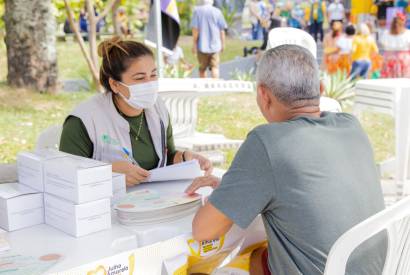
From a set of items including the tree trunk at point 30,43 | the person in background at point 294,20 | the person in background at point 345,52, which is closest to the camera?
the tree trunk at point 30,43

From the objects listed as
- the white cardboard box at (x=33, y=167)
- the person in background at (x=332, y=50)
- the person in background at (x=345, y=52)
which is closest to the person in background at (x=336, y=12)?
the person in background at (x=332, y=50)

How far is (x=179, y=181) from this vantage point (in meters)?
2.26

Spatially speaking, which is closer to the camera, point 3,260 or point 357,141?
point 3,260

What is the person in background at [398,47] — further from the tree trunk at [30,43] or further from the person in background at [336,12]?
the tree trunk at [30,43]

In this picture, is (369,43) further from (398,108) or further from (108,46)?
(108,46)

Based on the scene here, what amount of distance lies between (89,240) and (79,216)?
0.23 ft

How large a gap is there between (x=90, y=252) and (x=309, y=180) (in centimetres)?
59

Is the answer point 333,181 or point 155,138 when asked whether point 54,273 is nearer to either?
point 333,181

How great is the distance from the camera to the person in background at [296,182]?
1.57m

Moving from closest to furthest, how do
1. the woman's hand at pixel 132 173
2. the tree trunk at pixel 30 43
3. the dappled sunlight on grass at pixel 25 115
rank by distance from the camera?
the woman's hand at pixel 132 173, the dappled sunlight on grass at pixel 25 115, the tree trunk at pixel 30 43

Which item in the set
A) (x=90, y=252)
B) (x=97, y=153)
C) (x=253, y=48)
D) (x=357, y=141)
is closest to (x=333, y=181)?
(x=357, y=141)

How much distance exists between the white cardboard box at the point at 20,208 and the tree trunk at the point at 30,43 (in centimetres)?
667

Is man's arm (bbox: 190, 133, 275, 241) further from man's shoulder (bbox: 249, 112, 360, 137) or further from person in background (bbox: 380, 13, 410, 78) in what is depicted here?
person in background (bbox: 380, 13, 410, 78)

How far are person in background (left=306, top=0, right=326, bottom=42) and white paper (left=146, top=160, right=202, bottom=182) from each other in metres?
12.5
